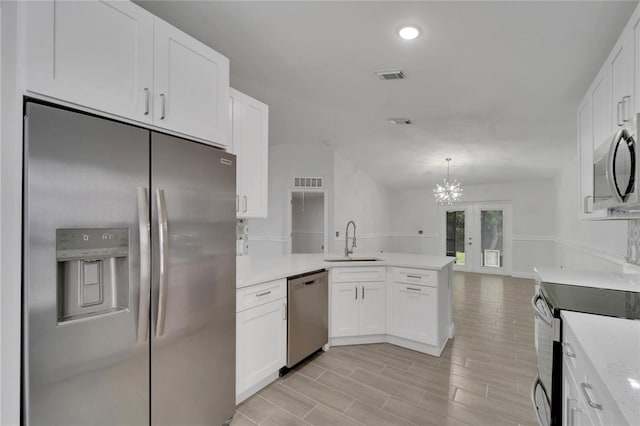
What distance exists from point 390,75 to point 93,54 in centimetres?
227

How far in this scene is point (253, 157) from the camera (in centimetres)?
253

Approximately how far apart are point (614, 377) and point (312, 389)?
2.04 m

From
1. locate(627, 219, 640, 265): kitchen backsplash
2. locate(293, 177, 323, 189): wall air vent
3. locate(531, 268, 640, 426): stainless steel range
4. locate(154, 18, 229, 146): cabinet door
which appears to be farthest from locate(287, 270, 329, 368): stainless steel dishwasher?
locate(293, 177, 323, 189): wall air vent

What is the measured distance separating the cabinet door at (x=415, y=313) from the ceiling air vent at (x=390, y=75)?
6.73 ft

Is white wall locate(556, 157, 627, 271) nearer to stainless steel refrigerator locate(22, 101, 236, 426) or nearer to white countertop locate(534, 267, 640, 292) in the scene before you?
white countertop locate(534, 267, 640, 292)

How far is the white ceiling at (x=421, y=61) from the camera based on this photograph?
6.34 feet

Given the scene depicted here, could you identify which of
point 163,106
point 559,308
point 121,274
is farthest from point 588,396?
point 163,106

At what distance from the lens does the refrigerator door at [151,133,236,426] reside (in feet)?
4.95

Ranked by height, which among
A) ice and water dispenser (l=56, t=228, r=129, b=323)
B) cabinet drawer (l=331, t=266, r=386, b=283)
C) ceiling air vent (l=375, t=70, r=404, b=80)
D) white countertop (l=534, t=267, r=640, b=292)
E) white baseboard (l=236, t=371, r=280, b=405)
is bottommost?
white baseboard (l=236, t=371, r=280, b=405)

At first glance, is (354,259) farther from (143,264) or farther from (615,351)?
(615,351)

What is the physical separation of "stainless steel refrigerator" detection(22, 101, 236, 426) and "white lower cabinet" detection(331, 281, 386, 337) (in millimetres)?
→ 1519

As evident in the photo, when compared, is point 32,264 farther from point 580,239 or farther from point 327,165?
point 580,239

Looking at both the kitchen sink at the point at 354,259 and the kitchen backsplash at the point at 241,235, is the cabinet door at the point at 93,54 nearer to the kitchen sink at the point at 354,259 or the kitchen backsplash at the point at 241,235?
the kitchen backsplash at the point at 241,235

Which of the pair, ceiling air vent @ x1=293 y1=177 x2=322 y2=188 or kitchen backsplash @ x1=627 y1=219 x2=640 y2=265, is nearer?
kitchen backsplash @ x1=627 y1=219 x2=640 y2=265
